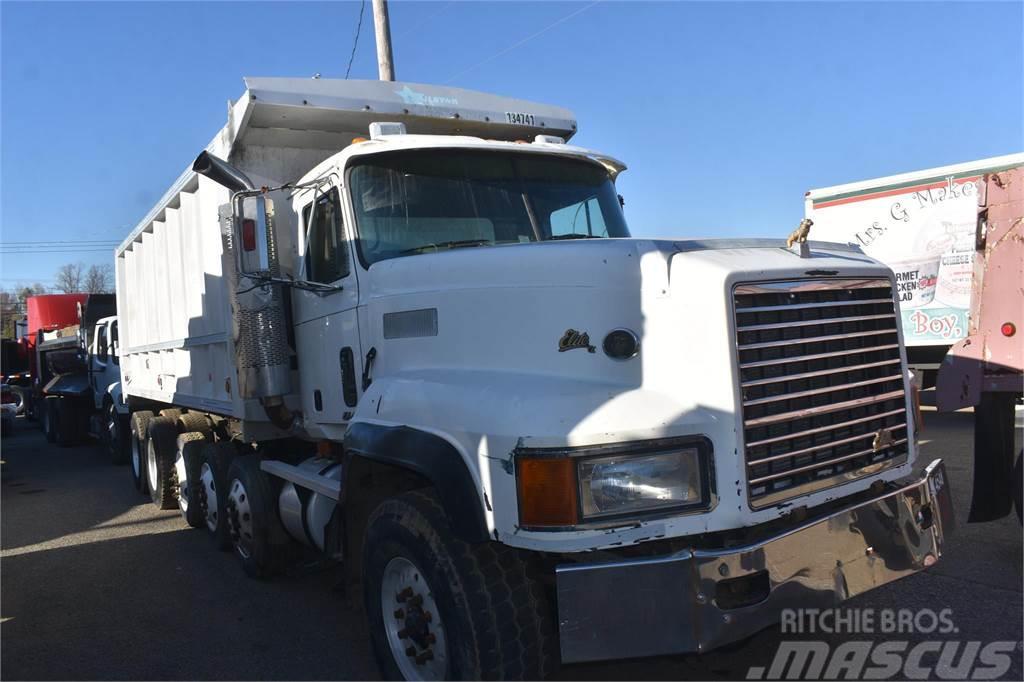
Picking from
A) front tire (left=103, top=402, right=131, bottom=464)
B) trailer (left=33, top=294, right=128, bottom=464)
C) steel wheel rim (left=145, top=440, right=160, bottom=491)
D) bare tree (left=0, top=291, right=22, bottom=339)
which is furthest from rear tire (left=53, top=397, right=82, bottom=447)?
bare tree (left=0, top=291, right=22, bottom=339)

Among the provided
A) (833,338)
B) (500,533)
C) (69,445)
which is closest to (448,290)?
(500,533)

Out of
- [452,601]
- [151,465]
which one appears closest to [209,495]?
[151,465]

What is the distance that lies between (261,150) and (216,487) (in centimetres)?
274

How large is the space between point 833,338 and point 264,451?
14.4 ft

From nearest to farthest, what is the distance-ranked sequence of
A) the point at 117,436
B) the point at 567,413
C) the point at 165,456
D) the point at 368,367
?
the point at 567,413 < the point at 368,367 < the point at 165,456 < the point at 117,436

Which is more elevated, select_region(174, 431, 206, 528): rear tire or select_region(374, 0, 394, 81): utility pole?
select_region(374, 0, 394, 81): utility pole

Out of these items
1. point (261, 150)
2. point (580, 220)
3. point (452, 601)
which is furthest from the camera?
point (261, 150)

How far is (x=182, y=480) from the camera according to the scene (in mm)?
7461

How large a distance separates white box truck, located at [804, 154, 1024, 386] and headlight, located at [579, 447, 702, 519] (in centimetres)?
824

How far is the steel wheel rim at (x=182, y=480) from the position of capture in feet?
23.9

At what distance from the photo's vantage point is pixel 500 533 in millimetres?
2871

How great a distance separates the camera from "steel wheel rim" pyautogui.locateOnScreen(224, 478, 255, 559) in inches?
222

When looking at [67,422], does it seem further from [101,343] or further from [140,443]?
[140,443]

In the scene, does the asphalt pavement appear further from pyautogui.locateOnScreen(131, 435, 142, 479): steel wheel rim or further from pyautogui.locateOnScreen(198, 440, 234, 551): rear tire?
pyautogui.locateOnScreen(131, 435, 142, 479): steel wheel rim
